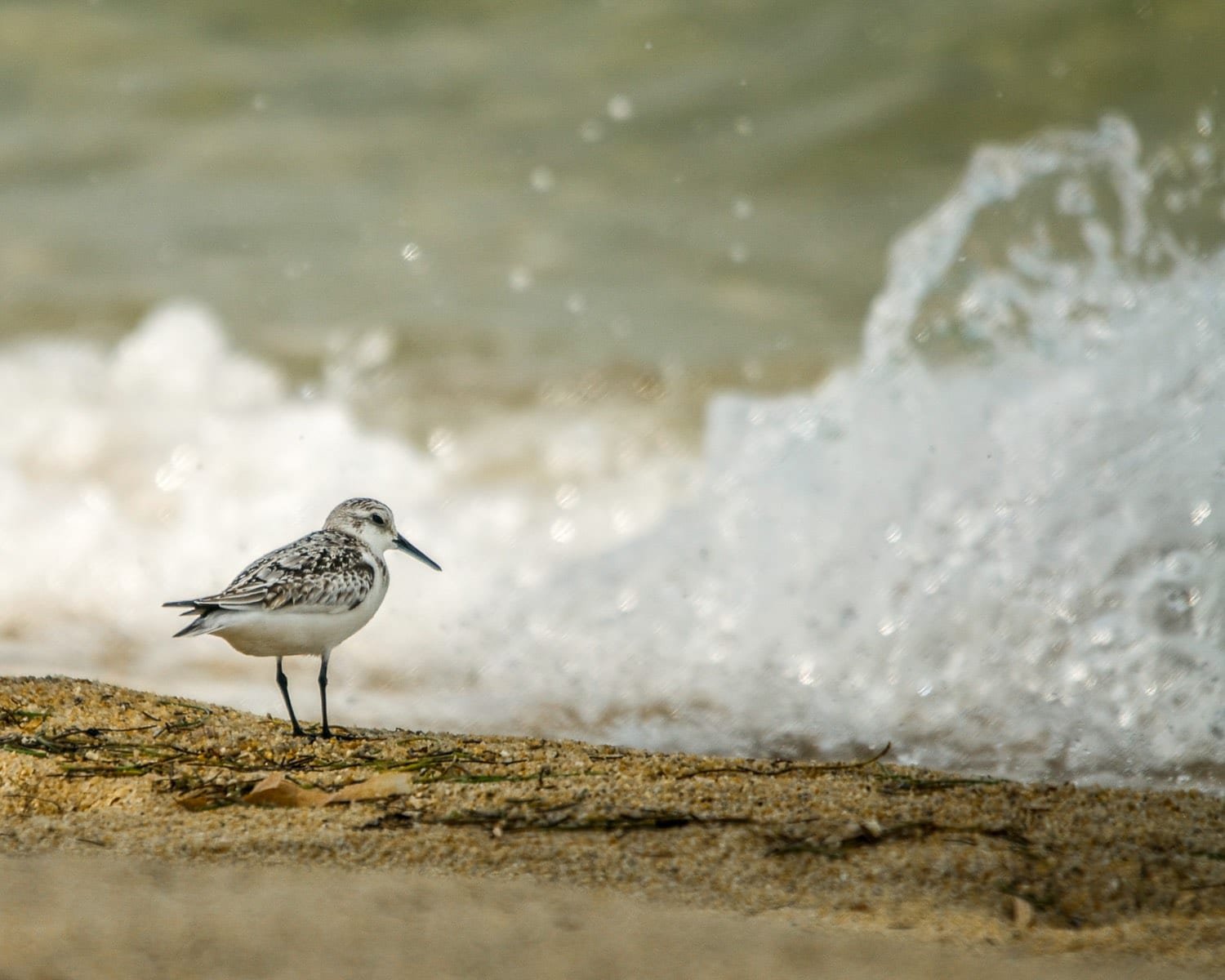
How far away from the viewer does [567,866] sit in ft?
9.37

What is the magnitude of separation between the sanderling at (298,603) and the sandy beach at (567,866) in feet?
1.38

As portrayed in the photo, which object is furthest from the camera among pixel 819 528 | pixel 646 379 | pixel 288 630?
pixel 646 379

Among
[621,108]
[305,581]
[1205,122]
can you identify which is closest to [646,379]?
[621,108]

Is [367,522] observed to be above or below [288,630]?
above

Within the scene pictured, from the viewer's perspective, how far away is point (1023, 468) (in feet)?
19.9

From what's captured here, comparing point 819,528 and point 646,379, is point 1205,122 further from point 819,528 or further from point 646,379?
point 819,528

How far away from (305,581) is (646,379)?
3.55 metres

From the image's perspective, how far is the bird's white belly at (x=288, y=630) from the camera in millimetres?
4289

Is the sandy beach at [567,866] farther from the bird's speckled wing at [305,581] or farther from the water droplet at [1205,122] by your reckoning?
the water droplet at [1205,122]

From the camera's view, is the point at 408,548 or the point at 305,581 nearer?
the point at 305,581

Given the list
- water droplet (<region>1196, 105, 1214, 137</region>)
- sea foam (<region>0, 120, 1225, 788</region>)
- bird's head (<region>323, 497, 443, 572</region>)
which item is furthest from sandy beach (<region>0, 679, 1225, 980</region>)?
water droplet (<region>1196, 105, 1214, 137</region>)

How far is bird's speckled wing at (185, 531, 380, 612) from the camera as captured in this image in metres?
4.31

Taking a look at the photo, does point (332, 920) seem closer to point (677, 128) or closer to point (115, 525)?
point (115, 525)

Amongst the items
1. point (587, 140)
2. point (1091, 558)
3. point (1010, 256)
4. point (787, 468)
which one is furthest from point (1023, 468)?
point (587, 140)
